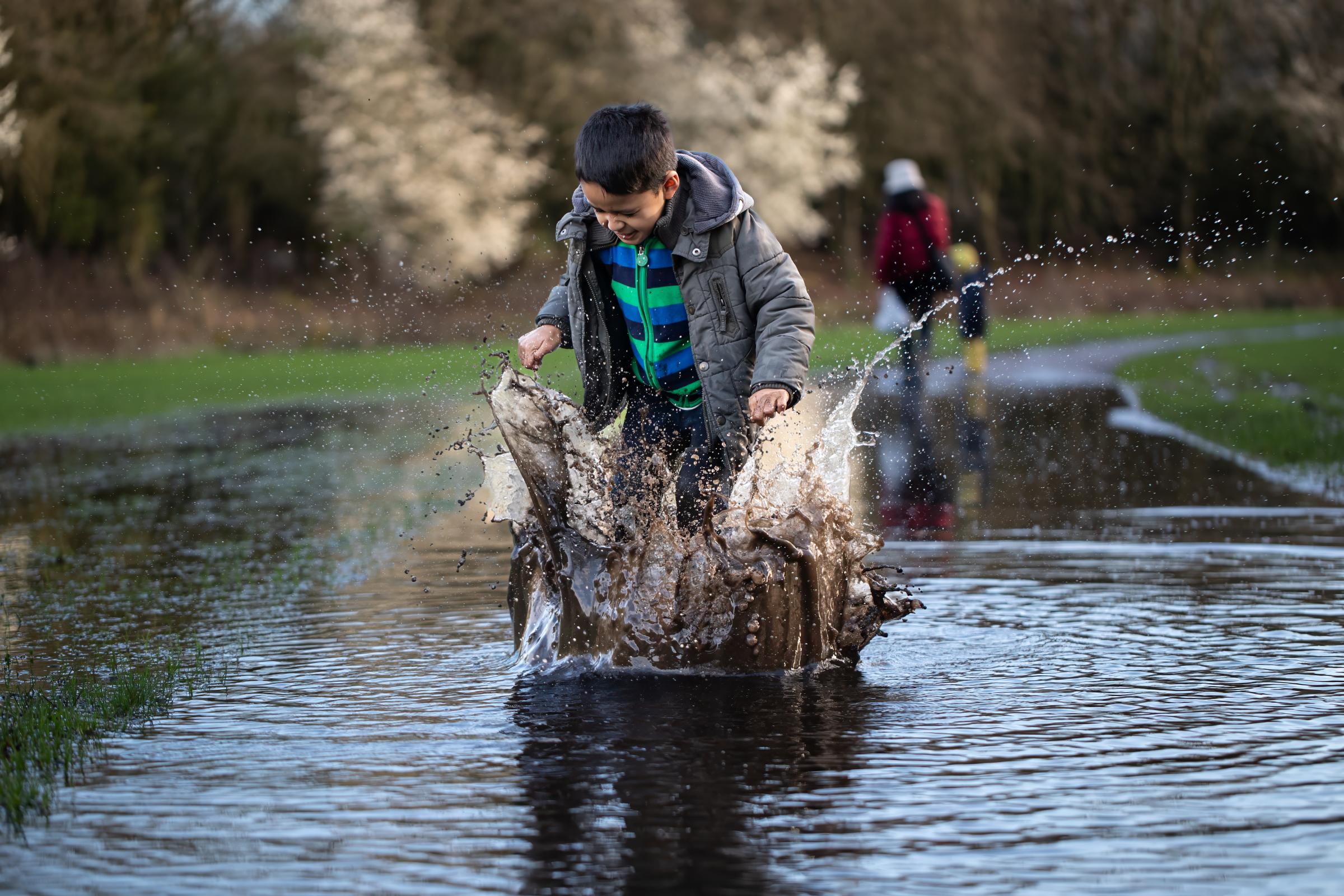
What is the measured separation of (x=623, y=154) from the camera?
5.47 meters

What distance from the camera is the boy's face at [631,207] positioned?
18.2ft

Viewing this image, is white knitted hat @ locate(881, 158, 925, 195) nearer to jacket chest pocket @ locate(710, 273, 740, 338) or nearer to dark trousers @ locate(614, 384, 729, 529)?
dark trousers @ locate(614, 384, 729, 529)

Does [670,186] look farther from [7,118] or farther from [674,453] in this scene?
[7,118]

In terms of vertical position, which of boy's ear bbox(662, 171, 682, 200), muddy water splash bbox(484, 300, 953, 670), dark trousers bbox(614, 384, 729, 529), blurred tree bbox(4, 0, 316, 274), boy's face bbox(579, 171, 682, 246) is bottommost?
muddy water splash bbox(484, 300, 953, 670)

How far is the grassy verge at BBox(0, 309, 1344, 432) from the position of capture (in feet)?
66.1

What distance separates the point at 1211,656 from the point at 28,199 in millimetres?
30891

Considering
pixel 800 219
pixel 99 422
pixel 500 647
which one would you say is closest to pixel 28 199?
pixel 99 422

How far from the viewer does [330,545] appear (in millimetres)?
9477

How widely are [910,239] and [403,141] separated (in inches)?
1011

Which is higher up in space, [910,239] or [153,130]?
[153,130]

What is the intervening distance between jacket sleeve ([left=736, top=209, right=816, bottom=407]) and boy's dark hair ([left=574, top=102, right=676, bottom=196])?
418 millimetres

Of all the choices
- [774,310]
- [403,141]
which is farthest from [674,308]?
[403,141]

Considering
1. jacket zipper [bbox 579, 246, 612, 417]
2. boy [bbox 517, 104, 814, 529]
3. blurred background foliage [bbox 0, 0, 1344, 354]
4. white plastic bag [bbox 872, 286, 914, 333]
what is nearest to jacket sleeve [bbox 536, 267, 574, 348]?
boy [bbox 517, 104, 814, 529]

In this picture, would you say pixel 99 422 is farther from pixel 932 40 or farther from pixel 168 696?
pixel 932 40
